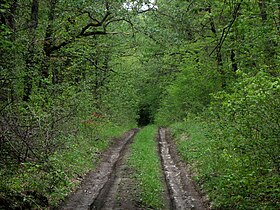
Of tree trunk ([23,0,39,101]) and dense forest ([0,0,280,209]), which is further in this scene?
tree trunk ([23,0,39,101])

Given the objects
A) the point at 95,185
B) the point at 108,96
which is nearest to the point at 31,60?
the point at 95,185

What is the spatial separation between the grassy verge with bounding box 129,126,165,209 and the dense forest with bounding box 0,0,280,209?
60.0 inches

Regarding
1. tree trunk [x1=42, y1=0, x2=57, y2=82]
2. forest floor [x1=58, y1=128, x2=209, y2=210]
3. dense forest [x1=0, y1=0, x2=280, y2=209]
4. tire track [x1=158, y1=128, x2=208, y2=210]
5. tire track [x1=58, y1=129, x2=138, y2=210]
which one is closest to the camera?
dense forest [x1=0, y1=0, x2=280, y2=209]

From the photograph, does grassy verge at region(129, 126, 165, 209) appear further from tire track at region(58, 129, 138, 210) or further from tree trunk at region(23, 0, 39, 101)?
tree trunk at region(23, 0, 39, 101)

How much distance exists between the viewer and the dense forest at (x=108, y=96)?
761cm

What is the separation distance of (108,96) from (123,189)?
1295cm

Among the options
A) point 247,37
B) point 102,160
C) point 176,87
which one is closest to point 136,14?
point 247,37

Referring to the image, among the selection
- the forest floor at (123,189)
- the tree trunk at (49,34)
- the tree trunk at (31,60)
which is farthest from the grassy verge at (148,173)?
the tree trunk at (49,34)

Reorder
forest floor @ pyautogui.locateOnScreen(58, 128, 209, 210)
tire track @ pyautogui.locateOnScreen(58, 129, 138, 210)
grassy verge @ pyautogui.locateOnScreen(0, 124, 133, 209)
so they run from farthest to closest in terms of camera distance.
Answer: forest floor @ pyautogui.locateOnScreen(58, 128, 209, 210), tire track @ pyautogui.locateOnScreen(58, 129, 138, 210), grassy verge @ pyautogui.locateOnScreen(0, 124, 133, 209)

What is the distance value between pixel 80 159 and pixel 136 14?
20.8ft

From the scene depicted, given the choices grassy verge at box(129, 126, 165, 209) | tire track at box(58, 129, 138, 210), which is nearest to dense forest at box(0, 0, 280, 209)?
tire track at box(58, 129, 138, 210)

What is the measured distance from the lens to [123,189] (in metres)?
11.8

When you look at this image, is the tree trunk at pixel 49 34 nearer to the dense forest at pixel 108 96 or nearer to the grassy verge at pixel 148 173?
the dense forest at pixel 108 96

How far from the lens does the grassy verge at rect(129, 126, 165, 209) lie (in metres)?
10.6
